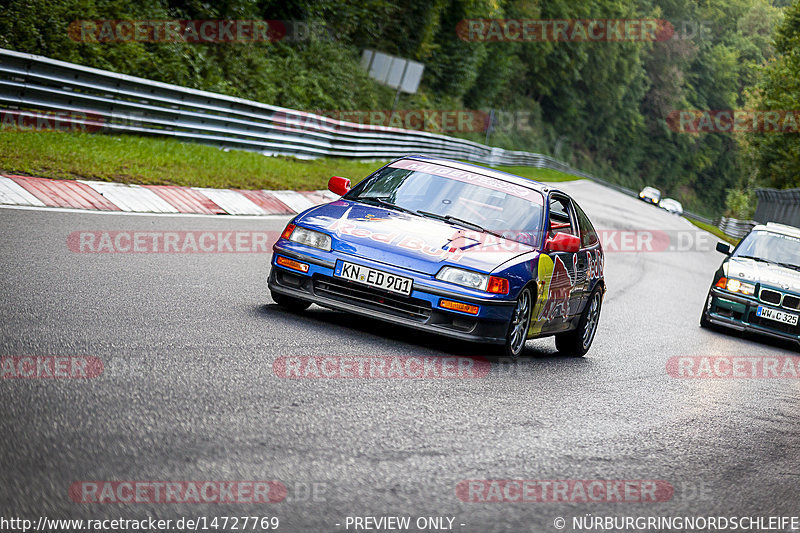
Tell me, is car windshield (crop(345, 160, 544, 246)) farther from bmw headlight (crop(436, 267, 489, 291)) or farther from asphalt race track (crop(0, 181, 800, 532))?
asphalt race track (crop(0, 181, 800, 532))

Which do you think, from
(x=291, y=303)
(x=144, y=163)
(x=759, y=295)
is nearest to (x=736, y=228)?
(x=759, y=295)

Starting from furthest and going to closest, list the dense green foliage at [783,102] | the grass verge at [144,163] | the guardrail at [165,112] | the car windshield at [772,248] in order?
the dense green foliage at [783,102]
the guardrail at [165,112]
the car windshield at [772,248]
the grass verge at [144,163]

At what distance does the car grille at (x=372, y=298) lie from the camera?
7406 millimetres

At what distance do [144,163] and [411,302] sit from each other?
8.99 meters

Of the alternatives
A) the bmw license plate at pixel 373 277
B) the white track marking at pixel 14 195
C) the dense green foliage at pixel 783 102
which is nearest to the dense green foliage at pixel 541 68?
the dense green foliage at pixel 783 102

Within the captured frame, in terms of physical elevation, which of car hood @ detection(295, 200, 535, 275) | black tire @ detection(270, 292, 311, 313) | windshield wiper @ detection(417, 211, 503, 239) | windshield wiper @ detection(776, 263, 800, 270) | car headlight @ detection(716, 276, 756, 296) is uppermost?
windshield wiper @ detection(417, 211, 503, 239)

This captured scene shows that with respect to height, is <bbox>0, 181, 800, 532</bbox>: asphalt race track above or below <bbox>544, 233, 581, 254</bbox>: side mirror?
below

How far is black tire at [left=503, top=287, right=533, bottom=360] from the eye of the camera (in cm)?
768

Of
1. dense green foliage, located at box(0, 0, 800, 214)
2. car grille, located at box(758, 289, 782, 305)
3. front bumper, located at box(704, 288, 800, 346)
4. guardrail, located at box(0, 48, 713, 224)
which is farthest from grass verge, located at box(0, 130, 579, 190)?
car grille, located at box(758, 289, 782, 305)

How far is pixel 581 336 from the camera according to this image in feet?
31.2

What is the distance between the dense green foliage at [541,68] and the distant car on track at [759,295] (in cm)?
1316

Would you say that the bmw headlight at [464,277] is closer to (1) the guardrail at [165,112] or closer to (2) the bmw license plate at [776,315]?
(2) the bmw license plate at [776,315]

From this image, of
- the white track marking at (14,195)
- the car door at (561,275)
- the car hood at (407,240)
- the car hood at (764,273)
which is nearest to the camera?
the car hood at (407,240)

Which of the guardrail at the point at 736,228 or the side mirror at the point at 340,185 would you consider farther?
the guardrail at the point at 736,228
